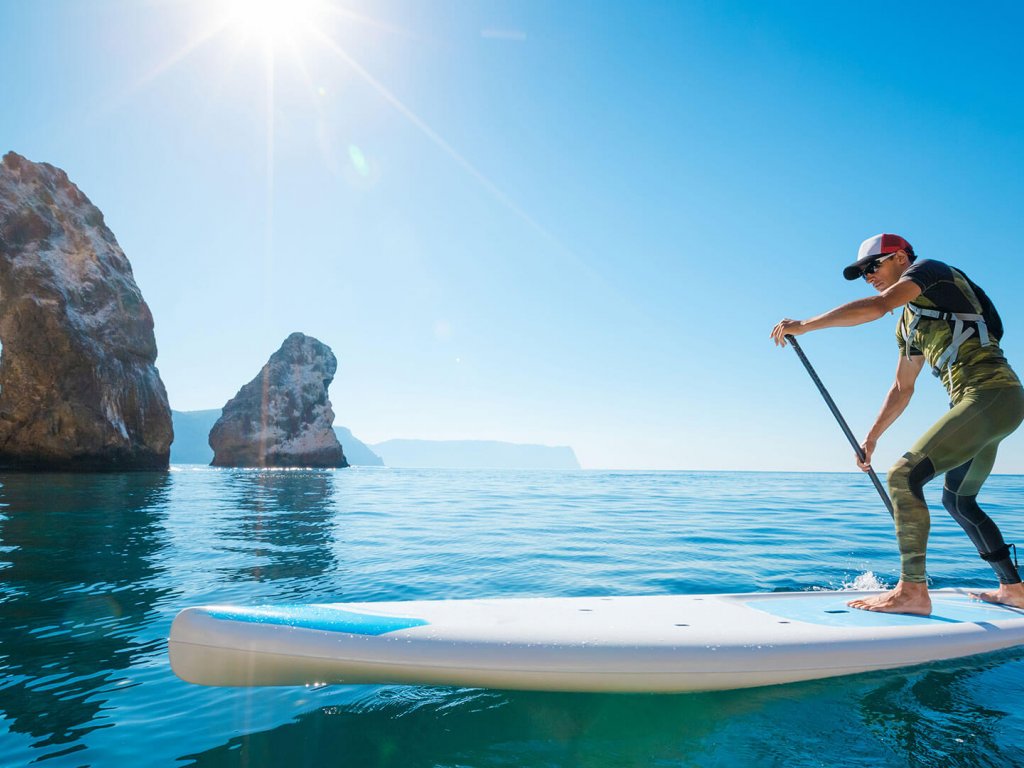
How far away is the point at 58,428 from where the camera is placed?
29391mm

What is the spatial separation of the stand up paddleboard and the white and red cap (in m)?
2.35

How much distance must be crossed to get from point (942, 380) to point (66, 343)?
40.5 meters

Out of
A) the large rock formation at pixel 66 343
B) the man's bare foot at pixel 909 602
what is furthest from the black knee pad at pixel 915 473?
the large rock formation at pixel 66 343

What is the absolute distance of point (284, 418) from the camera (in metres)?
63.3

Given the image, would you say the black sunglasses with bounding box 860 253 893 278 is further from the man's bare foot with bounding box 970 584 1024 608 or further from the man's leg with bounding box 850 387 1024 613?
the man's bare foot with bounding box 970 584 1024 608

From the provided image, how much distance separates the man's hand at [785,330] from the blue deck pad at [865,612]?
1.83 meters

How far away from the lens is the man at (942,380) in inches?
121

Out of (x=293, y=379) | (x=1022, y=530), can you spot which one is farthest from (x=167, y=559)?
(x=293, y=379)

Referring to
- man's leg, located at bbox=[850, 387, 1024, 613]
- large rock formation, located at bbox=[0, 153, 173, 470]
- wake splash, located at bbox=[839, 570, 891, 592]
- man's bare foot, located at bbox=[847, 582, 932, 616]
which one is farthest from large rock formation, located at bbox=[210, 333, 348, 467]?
man's leg, located at bbox=[850, 387, 1024, 613]

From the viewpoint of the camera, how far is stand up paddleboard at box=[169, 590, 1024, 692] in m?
2.27

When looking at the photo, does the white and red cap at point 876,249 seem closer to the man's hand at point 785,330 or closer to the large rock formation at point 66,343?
the man's hand at point 785,330

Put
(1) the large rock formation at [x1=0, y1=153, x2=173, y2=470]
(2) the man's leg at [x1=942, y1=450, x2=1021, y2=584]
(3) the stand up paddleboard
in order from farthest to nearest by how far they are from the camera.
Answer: (1) the large rock formation at [x1=0, y1=153, x2=173, y2=470] → (2) the man's leg at [x1=942, y1=450, x2=1021, y2=584] → (3) the stand up paddleboard

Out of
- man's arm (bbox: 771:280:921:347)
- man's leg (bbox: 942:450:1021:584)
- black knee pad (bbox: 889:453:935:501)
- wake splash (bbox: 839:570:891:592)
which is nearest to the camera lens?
man's arm (bbox: 771:280:921:347)

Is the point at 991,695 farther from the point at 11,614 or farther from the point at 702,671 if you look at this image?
the point at 11,614
